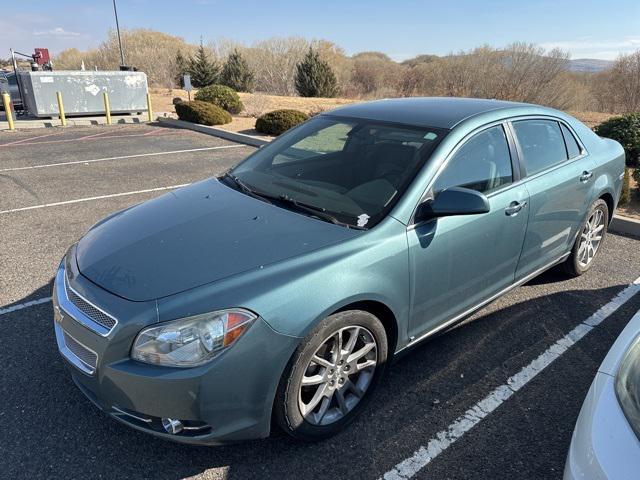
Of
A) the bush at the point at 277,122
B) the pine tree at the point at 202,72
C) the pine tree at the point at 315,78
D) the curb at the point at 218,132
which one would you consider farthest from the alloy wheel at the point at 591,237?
the pine tree at the point at 202,72

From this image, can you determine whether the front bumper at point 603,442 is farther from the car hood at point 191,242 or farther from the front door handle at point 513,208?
the front door handle at point 513,208

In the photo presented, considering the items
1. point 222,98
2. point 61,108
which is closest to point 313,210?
point 61,108

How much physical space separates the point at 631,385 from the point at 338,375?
4.35 feet

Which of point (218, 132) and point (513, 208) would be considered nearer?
A: point (513, 208)

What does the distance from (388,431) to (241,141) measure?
10.9 metres

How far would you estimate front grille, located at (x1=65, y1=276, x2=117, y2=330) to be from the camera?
7.12ft

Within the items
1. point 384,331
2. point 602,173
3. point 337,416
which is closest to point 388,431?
point 337,416

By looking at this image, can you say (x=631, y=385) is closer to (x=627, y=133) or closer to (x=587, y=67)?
(x=627, y=133)

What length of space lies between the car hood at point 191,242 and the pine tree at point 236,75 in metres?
31.0

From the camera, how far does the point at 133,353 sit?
2.10 metres

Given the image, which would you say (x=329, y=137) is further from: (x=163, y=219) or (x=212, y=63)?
(x=212, y=63)

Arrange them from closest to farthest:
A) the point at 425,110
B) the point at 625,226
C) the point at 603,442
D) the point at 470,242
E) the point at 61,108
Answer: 1. the point at 603,442
2. the point at 470,242
3. the point at 425,110
4. the point at 625,226
5. the point at 61,108

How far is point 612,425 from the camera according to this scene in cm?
158

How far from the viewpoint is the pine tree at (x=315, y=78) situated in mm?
29234
